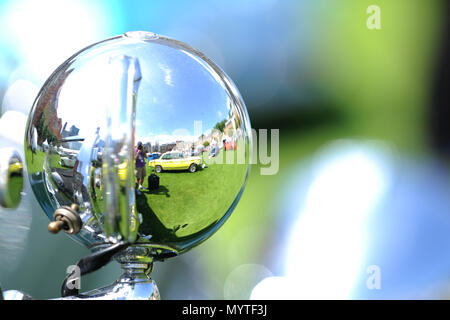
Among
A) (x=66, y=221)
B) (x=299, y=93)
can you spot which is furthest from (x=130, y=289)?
(x=299, y=93)

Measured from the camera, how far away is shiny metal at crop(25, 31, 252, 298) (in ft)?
2.06

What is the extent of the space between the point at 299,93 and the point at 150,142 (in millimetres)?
1599

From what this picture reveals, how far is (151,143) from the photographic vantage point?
624 mm

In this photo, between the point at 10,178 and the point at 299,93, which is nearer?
the point at 10,178

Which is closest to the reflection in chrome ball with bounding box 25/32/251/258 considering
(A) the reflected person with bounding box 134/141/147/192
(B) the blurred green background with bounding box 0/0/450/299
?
(A) the reflected person with bounding box 134/141/147/192

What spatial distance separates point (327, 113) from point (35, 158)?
1610 millimetres

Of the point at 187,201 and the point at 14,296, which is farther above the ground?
the point at 187,201

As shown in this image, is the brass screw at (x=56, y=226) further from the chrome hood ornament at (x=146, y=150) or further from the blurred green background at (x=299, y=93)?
the blurred green background at (x=299, y=93)

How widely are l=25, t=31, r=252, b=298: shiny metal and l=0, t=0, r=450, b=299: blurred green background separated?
1.22 meters

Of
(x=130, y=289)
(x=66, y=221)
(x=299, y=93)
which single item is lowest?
(x=130, y=289)

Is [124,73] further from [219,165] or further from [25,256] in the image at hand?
[25,256]

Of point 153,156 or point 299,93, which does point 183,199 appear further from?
point 299,93
